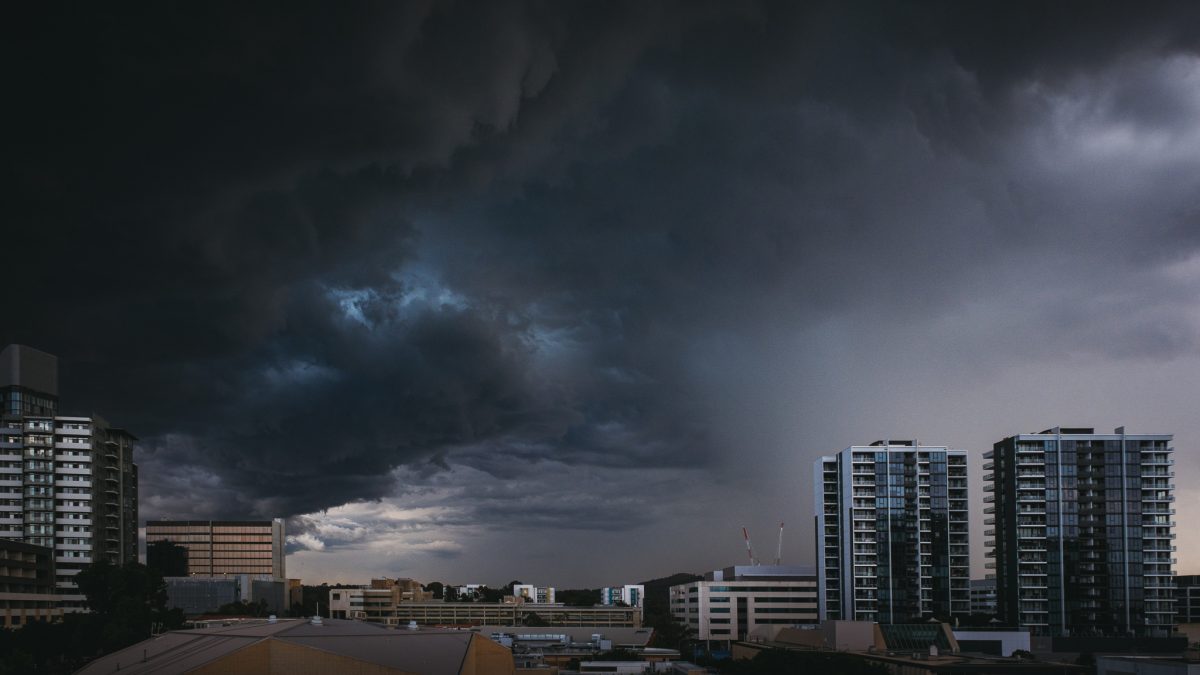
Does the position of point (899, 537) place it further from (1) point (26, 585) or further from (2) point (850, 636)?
(1) point (26, 585)

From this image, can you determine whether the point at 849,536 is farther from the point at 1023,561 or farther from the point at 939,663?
the point at 939,663

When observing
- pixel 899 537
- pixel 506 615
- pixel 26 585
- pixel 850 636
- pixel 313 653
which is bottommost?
pixel 506 615

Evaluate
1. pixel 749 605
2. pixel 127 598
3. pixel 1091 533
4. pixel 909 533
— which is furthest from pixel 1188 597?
pixel 127 598

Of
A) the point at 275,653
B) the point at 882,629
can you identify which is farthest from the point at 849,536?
the point at 275,653

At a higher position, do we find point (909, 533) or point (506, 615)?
point (909, 533)

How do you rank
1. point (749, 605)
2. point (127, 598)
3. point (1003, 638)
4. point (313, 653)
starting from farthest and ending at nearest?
point (749, 605)
point (1003, 638)
point (127, 598)
point (313, 653)

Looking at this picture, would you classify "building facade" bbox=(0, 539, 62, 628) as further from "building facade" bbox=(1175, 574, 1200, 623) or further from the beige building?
"building facade" bbox=(1175, 574, 1200, 623)

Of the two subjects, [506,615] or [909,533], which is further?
[506,615]
